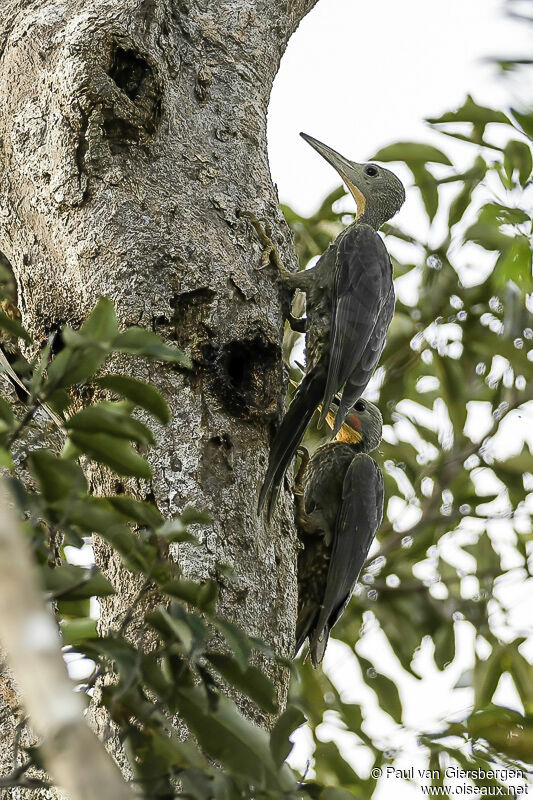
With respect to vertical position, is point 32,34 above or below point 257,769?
above

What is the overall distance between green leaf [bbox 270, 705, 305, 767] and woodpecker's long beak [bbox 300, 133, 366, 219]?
8.39 feet

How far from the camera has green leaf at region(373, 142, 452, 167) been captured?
129 inches

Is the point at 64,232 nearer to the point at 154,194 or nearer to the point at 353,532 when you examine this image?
the point at 154,194

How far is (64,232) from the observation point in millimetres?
2076

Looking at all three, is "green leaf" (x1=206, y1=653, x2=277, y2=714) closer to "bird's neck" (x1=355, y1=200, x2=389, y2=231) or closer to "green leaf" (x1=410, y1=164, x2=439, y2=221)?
"bird's neck" (x1=355, y1=200, x2=389, y2=231)

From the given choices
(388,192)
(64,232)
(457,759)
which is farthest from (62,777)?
(388,192)

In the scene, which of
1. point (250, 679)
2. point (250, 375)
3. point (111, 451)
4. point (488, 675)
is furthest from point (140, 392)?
point (488, 675)

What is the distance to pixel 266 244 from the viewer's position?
7.20ft

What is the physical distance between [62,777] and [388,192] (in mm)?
3089

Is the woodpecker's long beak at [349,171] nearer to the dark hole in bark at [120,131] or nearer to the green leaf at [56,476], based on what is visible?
the dark hole in bark at [120,131]

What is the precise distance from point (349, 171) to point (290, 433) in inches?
64.8

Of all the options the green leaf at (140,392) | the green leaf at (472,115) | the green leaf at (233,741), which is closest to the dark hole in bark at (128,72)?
the green leaf at (472,115)

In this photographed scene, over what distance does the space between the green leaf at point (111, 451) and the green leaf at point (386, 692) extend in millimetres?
2351

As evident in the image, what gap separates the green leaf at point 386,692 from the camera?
3273 millimetres
